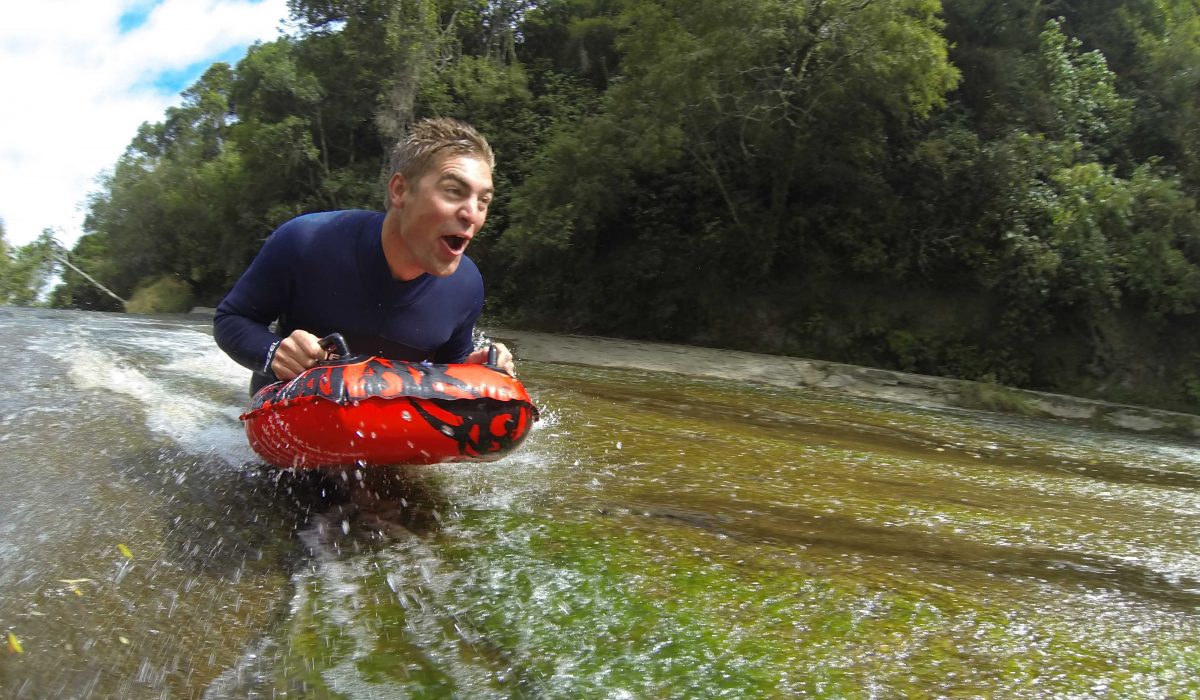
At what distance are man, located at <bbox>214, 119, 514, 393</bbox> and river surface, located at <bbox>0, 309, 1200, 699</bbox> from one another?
0.62 m

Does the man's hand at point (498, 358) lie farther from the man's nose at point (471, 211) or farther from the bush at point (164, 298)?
the bush at point (164, 298)

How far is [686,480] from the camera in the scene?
13.4 feet

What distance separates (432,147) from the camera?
327cm

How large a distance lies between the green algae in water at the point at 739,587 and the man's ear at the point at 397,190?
1211mm

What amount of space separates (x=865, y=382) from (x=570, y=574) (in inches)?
373

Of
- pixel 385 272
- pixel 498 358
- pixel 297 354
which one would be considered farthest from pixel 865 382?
pixel 297 354

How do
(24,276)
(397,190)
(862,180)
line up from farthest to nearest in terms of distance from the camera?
(24,276) < (862,180) < (397,190)

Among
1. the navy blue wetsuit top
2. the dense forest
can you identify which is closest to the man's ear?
the navy blue wetsuit top

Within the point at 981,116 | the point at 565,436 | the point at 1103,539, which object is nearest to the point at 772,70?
the point at 981,116

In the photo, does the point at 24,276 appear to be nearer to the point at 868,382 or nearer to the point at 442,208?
the point at 868,382

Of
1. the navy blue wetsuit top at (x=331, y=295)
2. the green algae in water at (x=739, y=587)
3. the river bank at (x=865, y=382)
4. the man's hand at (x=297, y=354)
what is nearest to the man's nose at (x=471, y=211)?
the navy blue wetsuit top at (x=331, y=295)

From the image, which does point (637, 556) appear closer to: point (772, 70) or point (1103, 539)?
point (1103, 539)

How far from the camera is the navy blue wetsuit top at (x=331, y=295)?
345cm

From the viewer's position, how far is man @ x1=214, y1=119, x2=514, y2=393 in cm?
325
